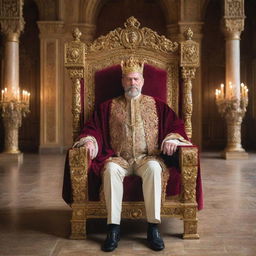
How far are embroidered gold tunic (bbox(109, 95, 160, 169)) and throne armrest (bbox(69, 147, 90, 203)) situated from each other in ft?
1.34

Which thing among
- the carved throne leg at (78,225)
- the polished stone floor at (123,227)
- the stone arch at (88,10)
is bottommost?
the polished stone floor at (123,227)

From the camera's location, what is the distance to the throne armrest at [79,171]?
354 cm

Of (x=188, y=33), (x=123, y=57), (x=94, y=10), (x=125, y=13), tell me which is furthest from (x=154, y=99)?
(x=125, y=13)

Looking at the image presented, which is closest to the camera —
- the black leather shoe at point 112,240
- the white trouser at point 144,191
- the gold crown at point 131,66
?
the black leather shoe at point 112,240

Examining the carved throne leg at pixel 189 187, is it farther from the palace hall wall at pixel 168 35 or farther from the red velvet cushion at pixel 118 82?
the palace hall wall at pixel 168 35

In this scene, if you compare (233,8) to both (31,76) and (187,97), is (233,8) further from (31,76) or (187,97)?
(187,97)

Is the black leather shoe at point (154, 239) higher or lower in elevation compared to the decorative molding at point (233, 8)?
lower

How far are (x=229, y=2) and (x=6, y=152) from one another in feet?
21.6

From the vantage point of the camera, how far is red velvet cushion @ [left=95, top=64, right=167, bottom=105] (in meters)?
4.29

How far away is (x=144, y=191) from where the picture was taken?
3.44 metres

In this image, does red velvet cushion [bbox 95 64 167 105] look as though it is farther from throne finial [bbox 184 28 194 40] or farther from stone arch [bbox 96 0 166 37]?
stone arch [bbox 96 0 166 37]

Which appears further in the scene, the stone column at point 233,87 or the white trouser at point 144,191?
the stone column at point 233,87

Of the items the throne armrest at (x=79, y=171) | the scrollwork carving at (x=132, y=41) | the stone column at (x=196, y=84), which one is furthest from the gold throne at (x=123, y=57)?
the stone column at (x=196, y=84)

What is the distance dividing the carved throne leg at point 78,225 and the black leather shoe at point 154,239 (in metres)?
0.54
